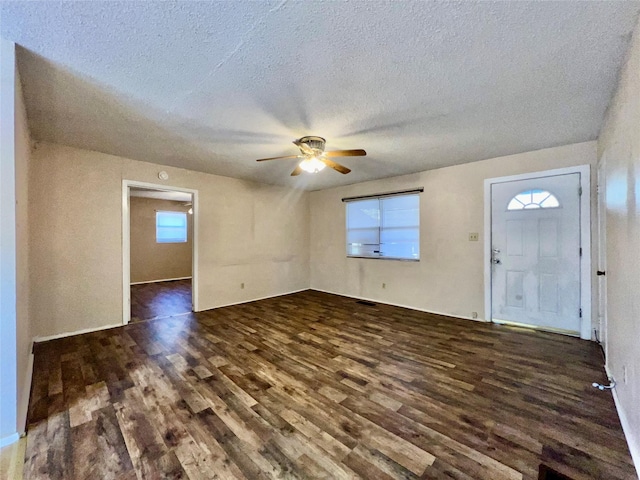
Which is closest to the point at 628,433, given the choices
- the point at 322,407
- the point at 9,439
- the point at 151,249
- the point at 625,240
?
the point at 625,240

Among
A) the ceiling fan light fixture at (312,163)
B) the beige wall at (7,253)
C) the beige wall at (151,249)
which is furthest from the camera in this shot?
the beige wall at (151,249)

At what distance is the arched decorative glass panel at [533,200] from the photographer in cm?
338

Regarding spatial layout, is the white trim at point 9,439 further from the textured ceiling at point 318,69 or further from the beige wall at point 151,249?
the beige wall at point 151,249

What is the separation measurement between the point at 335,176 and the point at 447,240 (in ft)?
7.21

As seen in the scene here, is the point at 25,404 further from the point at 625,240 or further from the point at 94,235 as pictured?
the point at 625,240

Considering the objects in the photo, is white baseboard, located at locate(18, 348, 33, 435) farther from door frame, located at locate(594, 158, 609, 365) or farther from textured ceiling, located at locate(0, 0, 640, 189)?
door frame, located at locate(594, 158, 609, 365)

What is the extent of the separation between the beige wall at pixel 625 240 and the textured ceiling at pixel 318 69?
0.25 m

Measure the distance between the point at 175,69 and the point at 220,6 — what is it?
27.2 inches

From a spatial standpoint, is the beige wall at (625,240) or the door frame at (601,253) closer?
the beige wall at (625,240)

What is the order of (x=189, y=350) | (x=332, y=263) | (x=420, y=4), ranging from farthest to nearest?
1. (x=332, y=263)
2. (x=189, y=350)
3. (x=420, y=4)

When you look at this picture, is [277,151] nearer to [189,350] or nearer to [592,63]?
[189,350]

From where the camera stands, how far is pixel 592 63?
1723 millimetres

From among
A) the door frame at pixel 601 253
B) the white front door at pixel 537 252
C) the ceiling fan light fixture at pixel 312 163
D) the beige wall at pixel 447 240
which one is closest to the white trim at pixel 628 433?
the door frame at pixel 601 253

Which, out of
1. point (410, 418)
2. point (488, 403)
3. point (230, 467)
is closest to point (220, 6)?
point (230, 467)
